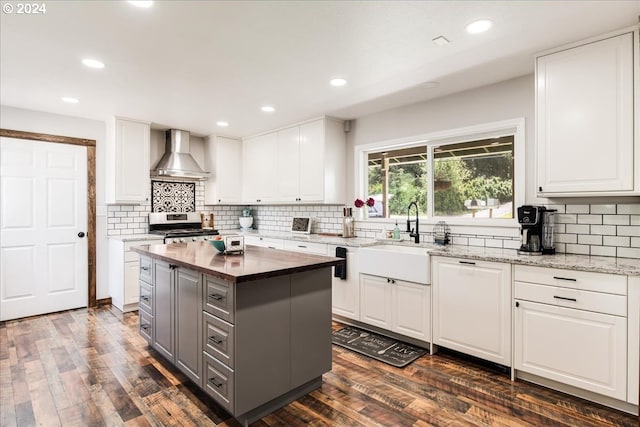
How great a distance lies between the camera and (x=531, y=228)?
2.76 m

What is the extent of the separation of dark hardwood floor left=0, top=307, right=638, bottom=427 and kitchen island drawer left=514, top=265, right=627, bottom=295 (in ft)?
2.53

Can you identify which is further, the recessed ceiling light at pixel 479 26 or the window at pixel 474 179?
the window at pixel 474 179

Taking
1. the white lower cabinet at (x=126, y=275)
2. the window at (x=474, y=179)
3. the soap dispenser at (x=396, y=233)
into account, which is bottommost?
the white lower cabinet at (x=126, y=275)

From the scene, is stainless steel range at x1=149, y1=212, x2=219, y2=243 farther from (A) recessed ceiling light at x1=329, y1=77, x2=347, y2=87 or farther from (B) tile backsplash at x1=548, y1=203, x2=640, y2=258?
(B) tile backsplash at x1=548, y1=203, x2=640, y2=258

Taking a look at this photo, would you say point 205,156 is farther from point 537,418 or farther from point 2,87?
point 537,418

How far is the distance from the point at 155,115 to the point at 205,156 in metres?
1.44

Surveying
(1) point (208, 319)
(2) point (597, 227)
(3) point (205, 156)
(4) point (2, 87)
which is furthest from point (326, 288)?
(3) point (205, 156)

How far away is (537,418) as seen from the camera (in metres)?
2.11

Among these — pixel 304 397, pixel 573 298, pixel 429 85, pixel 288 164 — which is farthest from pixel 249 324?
pixel 288 164

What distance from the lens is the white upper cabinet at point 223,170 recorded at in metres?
5.51

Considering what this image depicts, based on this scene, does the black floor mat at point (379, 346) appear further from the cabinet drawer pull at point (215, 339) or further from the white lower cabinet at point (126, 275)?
the white lower cabinet at point (126, 275)

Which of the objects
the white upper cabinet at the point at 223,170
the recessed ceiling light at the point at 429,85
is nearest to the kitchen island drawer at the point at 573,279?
the recessed ceiling light at the point at 429,85

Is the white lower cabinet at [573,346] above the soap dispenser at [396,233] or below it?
below

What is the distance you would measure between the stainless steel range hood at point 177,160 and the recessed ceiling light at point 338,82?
2.85 metres
